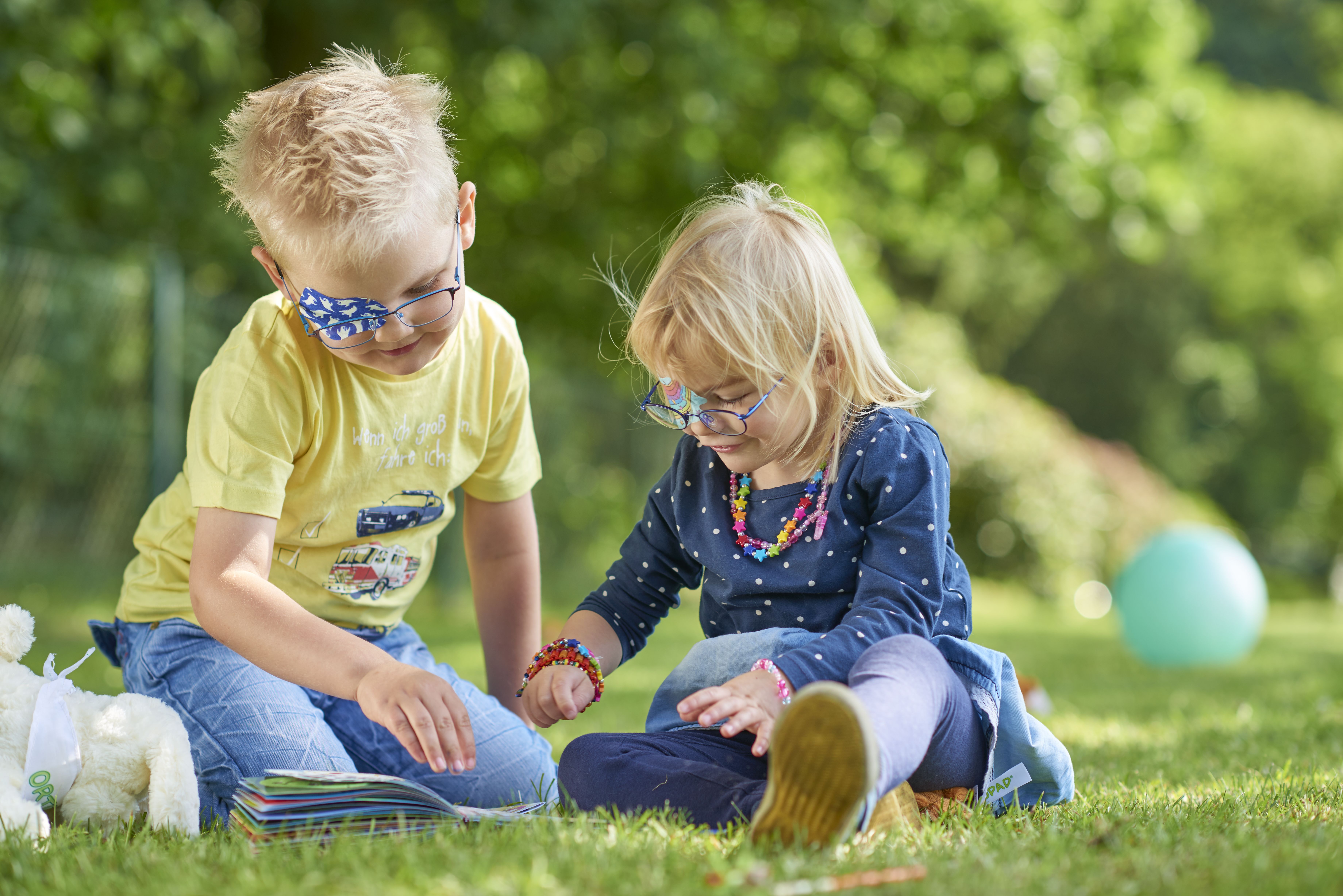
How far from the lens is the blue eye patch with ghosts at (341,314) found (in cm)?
228

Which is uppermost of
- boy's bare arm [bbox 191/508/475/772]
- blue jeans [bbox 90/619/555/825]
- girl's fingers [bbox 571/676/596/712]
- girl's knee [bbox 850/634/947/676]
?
girl's knee [bbox 850/634/947/676]

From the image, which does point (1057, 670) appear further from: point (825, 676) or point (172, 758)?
point (172, 758)

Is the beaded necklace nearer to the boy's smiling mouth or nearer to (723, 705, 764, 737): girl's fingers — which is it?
(723, 705, 764, 737): girl's fingers

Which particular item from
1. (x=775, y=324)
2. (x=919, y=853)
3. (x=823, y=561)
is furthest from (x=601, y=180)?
(x=919, y=853)

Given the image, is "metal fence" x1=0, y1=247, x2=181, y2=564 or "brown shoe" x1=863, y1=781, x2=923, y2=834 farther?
"metal fence" x1=0, y1=247, x2=181, y2=564

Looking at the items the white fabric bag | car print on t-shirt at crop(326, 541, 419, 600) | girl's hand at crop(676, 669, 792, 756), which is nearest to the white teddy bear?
the white fabric bag

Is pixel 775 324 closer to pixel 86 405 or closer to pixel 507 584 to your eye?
pixel 507 584

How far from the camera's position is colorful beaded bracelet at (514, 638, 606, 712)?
7.70 ft

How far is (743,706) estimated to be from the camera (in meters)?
1.89

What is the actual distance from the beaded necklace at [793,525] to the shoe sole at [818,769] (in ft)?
1.97

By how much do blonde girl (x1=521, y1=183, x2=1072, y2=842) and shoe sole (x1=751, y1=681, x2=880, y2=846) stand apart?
185 millimetres

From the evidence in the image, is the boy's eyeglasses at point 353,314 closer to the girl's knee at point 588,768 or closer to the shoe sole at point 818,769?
the girl's knee at point 588,768

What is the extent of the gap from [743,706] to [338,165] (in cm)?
123

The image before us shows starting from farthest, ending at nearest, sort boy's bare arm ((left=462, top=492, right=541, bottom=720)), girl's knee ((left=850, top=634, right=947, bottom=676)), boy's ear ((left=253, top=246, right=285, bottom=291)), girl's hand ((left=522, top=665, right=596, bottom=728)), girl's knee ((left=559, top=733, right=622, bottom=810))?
1. boy's bare arm ((left=462, top=492, right=541, bottom=720))
2. boy's ear ((left=253, top=246, right=285, bottom=291))
3. girl's hand ((left=522, top=665, right=596, bottom=728))
4. girl's knee ((left=559, top=733, right=622, bottom=810))
5. girl's knee ((left=850, top=634, right=947, bottom=676))
